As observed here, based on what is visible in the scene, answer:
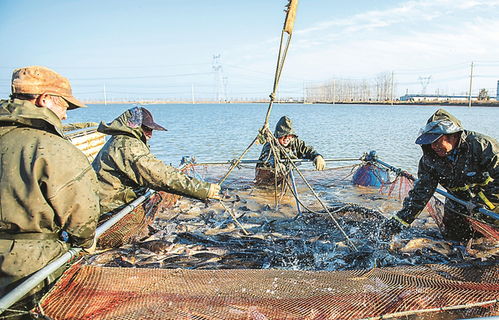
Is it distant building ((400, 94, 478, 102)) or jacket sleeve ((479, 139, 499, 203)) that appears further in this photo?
distant building ((400, 94, 478, 102))

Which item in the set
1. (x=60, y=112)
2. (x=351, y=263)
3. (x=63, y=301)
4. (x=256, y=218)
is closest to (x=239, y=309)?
(x=63, y=301)

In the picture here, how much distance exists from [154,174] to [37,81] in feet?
6.37

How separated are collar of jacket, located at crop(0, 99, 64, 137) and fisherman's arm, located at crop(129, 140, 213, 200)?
186 centimetres

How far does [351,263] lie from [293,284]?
1.78 m

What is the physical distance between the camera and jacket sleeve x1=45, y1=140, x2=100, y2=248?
2246 mm

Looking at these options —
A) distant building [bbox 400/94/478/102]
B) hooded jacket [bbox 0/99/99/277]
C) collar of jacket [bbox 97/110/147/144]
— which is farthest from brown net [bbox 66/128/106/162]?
distant building [bbox 400/94/478/102]

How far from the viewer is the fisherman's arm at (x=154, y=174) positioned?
13.9 ft

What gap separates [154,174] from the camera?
14.0 ft

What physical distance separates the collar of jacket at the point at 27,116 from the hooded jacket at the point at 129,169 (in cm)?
187

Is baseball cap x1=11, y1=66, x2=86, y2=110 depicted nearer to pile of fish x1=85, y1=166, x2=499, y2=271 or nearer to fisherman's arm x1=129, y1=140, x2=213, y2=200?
fisherman's arm x1=129, y1=140, x2=213, y2=200

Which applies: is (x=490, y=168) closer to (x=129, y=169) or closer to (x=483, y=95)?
(x=129, y=169)

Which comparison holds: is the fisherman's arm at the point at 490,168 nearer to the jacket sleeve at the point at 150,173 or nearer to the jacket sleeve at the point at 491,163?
the jacket sleeve at the point at 491,163

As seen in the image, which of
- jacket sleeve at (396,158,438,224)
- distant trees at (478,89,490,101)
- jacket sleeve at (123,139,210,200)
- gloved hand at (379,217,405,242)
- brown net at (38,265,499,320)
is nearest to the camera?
brown net at (38,265,499,320)

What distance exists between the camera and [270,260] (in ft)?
14.8
